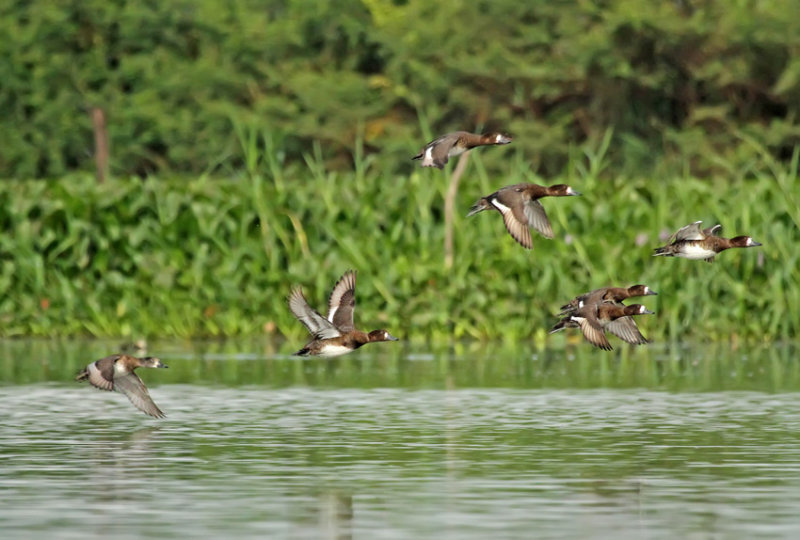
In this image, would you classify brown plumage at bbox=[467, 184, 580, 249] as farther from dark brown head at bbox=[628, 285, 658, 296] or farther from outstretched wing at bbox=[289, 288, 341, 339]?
outstretched wing at bbox=[289, 288, 341, 339]

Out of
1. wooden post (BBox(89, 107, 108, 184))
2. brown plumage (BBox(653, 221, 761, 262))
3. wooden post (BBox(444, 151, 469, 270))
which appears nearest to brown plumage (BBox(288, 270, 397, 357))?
brown plumage (BBox(653, 221, 761, 262))

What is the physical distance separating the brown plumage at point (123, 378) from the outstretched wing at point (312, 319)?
1379 millimetres

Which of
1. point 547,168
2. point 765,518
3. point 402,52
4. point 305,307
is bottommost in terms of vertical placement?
point 765,518

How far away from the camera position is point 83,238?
86.3 ft

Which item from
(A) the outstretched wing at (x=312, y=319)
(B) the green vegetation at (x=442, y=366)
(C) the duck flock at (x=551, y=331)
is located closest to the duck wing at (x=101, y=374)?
(C) the duck flock at (x=551, y=331)

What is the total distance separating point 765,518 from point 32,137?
38015mm

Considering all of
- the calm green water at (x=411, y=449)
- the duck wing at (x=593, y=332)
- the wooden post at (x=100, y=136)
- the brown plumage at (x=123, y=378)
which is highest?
the wooden post at (x=100, y=136)

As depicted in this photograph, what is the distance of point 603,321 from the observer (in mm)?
15219

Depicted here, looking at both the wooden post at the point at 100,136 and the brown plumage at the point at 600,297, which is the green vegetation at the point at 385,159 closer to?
the wooden post at the point at 100,136

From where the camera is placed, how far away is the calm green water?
1044 cm

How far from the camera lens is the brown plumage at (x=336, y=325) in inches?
592

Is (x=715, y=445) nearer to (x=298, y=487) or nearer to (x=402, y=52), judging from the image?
(x=298, y=487)

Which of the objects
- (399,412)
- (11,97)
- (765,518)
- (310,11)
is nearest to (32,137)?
(11,97)

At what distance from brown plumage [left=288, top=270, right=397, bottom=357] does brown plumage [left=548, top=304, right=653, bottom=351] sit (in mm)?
1420
